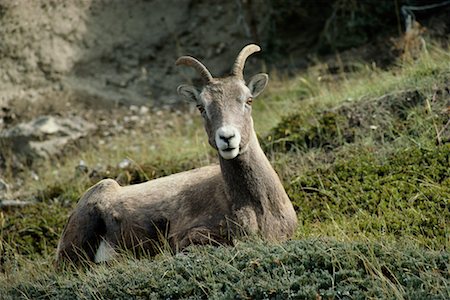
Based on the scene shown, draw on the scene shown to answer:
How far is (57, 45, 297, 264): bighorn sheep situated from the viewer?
800 cm

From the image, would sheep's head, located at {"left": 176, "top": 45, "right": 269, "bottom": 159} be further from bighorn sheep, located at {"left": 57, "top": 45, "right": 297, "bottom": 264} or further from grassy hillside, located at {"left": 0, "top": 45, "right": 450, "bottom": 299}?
grassy hillside, located at {"left": 0, "top": 45, "right": 450, "bottom": 299}

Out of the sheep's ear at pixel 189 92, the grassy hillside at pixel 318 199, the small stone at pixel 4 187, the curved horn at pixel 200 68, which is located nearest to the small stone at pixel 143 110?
the grassy hillside at pixel 318 199

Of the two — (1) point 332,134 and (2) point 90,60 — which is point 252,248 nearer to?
(1) point 332,134

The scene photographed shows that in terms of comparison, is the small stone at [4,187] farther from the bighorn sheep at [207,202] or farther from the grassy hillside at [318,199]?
the bighorn sheep at [207,202]

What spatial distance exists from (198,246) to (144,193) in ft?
4.52

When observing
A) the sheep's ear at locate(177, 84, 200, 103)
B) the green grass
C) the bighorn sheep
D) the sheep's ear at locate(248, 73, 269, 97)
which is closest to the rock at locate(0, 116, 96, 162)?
the bighorn sheep

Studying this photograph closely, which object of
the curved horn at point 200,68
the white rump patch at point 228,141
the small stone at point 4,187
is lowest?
the small stone at point 4,187

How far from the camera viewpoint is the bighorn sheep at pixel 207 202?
7996mm

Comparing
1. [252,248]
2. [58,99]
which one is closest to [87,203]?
[252,248]

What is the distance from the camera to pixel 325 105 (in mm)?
11570

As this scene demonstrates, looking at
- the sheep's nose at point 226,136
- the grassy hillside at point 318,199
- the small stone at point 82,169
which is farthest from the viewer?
the small stone at point 82,169

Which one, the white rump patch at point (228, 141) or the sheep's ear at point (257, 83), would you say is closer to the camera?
the white rump patch at point (228, 141)

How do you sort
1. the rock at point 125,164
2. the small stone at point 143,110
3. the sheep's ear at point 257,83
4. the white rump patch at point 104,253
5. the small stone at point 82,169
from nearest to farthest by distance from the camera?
the sheep's ear at point 257,83 → the white rump patch at point 104,253 → the rock at point 125,164 → the small stone at point 82,169 → the small stone at point 143,110

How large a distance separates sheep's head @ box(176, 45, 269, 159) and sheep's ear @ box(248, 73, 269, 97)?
0.04 m
